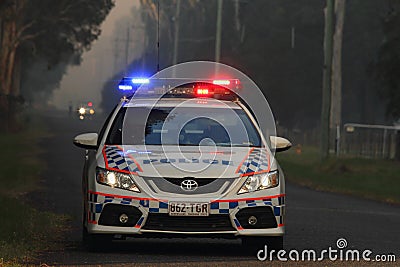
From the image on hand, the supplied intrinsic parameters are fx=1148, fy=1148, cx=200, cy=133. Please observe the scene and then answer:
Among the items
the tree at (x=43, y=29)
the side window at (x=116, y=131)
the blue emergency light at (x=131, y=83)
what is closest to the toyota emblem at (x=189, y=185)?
the side window at (x=116, y=131)

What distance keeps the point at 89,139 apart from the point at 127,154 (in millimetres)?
898

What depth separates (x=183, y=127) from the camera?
12.2 m

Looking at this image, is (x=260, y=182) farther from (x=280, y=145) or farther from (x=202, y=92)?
(x=202, y=92)

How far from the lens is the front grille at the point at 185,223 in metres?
10.9

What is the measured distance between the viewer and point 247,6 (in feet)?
284

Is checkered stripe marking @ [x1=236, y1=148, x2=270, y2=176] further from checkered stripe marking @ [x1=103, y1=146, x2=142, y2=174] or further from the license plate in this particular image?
checkered stripe marking @ [x1=103, y1=146, x2=142, y2=174]

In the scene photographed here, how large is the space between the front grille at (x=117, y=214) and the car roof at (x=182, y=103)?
1796 mm

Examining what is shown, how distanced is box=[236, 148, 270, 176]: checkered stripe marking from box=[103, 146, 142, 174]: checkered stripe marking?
39.2 inches

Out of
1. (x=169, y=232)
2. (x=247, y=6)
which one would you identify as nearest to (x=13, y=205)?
(x=169, y=232)

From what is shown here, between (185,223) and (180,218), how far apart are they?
0.07 metres

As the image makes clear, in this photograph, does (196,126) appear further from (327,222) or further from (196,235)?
(327,222)

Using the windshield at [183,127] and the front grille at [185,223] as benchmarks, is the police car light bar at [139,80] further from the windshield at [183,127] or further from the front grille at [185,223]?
the front grille at [185,223]

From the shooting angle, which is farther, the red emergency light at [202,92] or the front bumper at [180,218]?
the red emergency light at [202,92]

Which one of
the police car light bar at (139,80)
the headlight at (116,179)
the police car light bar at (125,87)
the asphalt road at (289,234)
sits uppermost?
the police car light bar at (139,80)
